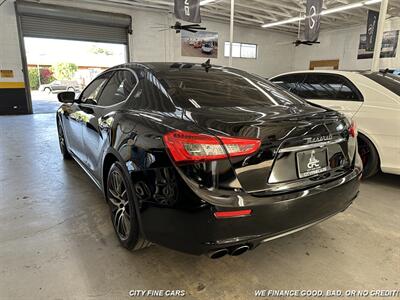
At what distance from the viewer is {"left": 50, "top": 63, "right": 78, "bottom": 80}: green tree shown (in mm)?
23550

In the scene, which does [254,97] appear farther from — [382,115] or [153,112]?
[382,115]

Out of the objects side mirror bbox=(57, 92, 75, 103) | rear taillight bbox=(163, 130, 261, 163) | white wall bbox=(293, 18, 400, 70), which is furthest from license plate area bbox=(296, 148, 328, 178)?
white wall bbox=(293, 18, 400, 70)

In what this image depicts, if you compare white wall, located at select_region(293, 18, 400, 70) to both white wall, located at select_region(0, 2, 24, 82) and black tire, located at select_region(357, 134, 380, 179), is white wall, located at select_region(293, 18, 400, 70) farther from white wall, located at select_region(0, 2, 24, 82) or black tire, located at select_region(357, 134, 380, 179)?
white wall, located at select_region(0, 2, 24, 82)

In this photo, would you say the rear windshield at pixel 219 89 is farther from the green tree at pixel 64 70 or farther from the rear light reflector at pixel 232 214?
the green tree at pixel 64 70

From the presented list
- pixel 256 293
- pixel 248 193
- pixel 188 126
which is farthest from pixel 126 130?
pixel 256 293

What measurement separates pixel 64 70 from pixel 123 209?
2537 centimetres

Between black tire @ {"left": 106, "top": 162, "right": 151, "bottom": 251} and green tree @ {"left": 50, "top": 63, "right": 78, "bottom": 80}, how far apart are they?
2435 centimetres

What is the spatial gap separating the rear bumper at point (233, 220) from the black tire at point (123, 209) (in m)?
0.17

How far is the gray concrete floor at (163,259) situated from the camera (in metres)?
1.57

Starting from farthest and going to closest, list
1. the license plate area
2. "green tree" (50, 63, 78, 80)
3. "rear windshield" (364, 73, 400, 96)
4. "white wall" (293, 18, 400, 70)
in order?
"green tree" (50, 63, 78, 80), "white wall" (293, 18, 400, 70), "rear windshield" (364, 73, 400, 96), the license plate area

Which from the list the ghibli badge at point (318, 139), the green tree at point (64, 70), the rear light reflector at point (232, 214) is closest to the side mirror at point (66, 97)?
the rear light reflector at point (232, 214)

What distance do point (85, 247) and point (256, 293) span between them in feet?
3.69

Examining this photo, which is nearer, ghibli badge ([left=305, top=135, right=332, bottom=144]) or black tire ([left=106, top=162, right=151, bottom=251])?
ghibli badge ([left=305, top=135, right=332, bottom=144])

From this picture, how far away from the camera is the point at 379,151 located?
2984 mm
